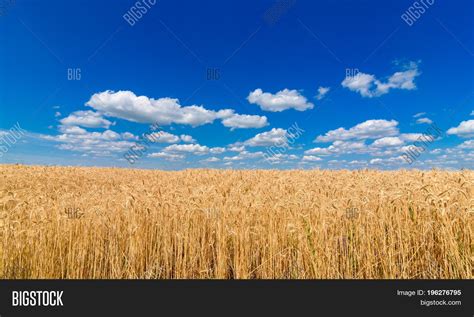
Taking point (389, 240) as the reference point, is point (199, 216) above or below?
above

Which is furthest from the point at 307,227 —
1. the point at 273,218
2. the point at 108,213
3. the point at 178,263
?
the point at 108,213

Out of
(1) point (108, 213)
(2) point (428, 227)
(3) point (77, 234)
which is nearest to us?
(2) point (428, 227)

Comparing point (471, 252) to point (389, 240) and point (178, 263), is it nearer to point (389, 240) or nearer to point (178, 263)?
point (389, 240)

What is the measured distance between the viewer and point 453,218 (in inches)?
203

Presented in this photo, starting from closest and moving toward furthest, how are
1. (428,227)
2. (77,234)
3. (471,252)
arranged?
(471,252) → (428,227) → (77,234)
